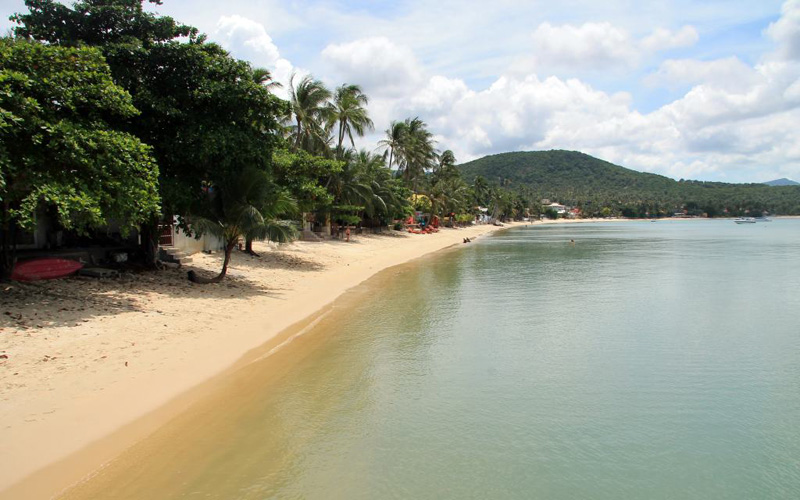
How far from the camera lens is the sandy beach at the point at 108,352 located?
646 cm

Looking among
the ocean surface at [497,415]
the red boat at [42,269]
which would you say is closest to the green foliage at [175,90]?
the red boat at [42,269]

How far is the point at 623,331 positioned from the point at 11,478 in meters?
13.6

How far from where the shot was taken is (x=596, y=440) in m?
7.61

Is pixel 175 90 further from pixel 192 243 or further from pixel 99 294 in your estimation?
pixel 192 243

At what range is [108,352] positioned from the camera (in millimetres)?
9602

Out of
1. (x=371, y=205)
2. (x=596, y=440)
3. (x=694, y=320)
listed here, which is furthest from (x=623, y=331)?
(x=371, y=205)

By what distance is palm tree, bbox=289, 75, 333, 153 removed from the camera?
118ft

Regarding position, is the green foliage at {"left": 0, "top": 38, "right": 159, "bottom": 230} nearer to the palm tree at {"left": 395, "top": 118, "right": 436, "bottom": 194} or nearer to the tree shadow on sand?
the tree shadow on sand

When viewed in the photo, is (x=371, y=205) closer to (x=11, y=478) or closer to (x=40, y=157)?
(x=40, y=157)

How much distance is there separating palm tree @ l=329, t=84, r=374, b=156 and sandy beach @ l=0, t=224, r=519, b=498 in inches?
1024

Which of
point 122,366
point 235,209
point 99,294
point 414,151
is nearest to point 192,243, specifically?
point 235,209

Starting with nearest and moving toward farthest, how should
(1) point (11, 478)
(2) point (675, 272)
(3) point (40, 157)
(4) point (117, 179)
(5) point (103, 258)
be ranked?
(1) point (11, 478), (3) point (40, 157), (4) point (117, 179), (5) point (103, 258), (2) point (675, 272)

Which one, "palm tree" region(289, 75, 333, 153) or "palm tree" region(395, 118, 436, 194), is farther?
"palm tree" region(395, 118, 436, 194)

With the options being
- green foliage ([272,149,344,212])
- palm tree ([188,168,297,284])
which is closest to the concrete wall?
palm tree ([188,168,297,284])
